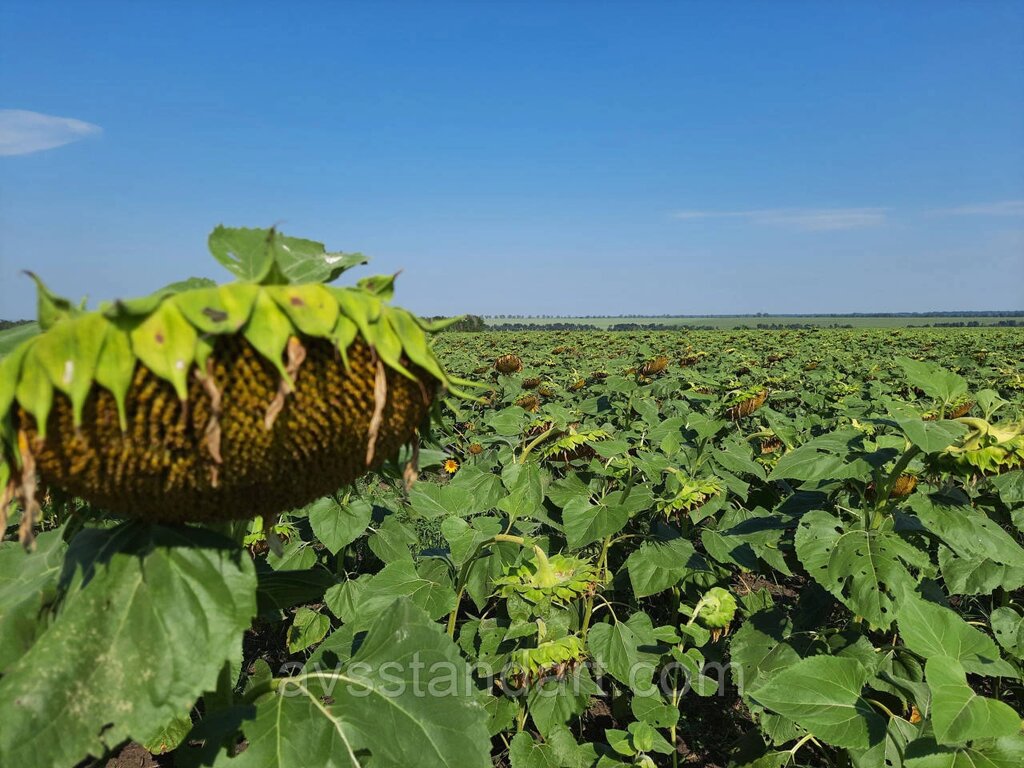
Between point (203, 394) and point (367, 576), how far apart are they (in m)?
2.90

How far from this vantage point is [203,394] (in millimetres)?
845

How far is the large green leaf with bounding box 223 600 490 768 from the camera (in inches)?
48.9

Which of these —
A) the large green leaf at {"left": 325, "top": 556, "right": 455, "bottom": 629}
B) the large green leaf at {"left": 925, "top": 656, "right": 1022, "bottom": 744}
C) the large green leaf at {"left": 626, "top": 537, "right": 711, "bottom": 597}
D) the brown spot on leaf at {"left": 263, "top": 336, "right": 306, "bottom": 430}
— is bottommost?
the large green leaf at {"left": 626, "top": 537, "right": 711, "bottom": 597}

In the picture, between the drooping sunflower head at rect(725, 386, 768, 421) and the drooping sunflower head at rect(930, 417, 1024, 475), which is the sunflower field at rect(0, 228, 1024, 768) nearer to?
the drooping sunflower head at rect(930, 417, 1024, 475)

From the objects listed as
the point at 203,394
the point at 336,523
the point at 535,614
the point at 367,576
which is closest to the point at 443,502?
the point at 336,523

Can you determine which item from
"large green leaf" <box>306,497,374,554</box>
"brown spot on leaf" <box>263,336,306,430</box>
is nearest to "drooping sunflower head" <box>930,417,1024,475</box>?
"brown spot on leaf" <box>263,336,306,430</box>

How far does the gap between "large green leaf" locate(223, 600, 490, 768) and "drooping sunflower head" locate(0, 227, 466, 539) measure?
1.77 feet

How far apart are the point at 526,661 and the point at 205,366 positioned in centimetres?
159

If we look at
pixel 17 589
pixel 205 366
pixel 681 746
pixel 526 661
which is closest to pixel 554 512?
pixel 681 746

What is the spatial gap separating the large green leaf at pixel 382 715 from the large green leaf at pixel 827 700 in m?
1.04

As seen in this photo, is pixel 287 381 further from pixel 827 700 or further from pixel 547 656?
pixel 827 700

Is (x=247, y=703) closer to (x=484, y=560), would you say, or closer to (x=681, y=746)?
(x=484, y=560)

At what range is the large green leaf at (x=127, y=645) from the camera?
908mm

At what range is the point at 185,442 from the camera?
85 centimetres
